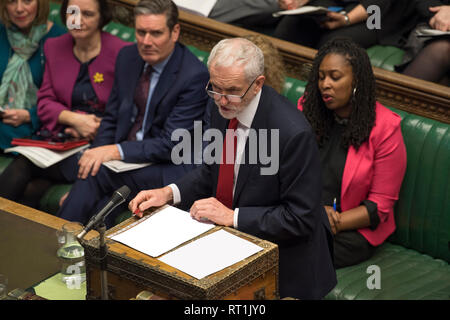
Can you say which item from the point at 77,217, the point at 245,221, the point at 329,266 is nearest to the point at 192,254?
Answer: the point at 245,221

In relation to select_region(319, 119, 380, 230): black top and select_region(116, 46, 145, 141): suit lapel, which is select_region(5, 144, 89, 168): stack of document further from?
select_region(319, 119, 380, 230): black top

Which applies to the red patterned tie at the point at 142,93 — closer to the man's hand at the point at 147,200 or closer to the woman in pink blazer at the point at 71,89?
the woman in pink blazer at the point at 71,89

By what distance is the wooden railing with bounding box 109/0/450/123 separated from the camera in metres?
3.44

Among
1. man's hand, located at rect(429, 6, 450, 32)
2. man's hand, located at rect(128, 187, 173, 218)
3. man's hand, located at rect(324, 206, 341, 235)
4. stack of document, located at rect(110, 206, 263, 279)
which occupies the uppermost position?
man's hand, located at rect(429, 6, 450, 32)

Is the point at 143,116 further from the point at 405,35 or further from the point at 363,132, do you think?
the point at 405,35

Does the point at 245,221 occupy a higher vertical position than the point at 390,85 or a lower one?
lower

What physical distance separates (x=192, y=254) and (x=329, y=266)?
27.5 inches

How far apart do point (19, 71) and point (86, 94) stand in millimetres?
482

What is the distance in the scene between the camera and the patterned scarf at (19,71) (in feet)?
14.1

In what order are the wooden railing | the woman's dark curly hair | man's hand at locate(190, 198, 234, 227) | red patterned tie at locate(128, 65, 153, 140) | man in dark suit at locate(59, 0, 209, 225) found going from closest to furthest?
1. man's hand at locate(190, 198, 234, 227)
2. the woman's dark curly hair
3. the wooden railing
4. man in dark suit at locate(59, 0, 209, 225)
5. red patterned tie at locate(128, 65, 153, 140)

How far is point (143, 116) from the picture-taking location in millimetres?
3852

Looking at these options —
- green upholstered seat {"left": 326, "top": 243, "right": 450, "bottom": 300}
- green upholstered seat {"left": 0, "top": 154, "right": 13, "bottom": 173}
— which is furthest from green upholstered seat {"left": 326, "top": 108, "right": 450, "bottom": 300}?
green upholstered seat {"left": 0, "top": 154, "right": 13, "bottom": 173}

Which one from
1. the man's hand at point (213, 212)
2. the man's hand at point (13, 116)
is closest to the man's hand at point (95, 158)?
the man's hand at point (13, 116)

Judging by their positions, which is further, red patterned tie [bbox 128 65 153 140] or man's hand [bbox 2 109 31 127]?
man's hand [bbox 2 109 31 127]
